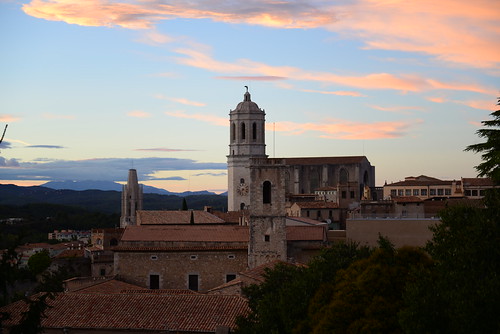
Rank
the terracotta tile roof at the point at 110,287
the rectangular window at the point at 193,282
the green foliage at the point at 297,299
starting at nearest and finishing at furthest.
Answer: the green foliage at the point at 297,299 < the terracotta tile roof at the point at 110,287 < the rectangular window at the point at 193,282

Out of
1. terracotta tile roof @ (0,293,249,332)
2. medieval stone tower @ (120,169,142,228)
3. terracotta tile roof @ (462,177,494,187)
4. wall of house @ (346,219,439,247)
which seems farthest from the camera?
medieval stone tower @ (120,169,142,228)

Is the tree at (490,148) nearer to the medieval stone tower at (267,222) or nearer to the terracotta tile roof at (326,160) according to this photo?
the medieval stone tower at (267,222)

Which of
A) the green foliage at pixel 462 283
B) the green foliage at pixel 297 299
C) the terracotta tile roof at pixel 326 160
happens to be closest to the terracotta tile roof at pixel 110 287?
the green foliage at pixel 297 299

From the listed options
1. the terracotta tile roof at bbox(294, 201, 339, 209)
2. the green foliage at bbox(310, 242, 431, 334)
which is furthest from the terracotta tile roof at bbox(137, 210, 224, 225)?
the green foliage at bbox(310, 242, 431, 334)

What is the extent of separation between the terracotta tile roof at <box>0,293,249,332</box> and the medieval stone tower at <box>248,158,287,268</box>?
38.0 ft

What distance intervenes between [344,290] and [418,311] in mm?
4047

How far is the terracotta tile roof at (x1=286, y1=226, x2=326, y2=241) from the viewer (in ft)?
151

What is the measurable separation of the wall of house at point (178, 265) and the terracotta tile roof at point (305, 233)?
286 centimetres

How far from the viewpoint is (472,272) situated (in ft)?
52.4

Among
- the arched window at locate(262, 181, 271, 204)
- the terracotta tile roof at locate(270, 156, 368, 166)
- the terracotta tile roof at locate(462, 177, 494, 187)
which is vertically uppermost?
the terracotta tile roof at locate(270, 156, 368, 166)

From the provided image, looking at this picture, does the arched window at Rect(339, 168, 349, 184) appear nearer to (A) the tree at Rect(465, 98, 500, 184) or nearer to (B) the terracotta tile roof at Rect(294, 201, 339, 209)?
(B) the terracotta tile roof at Rect(294, 201, 339, 209)

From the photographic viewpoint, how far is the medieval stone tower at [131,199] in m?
106

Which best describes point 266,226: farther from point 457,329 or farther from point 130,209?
point 130,209

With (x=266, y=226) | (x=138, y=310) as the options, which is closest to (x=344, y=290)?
(x=138, y=310)
